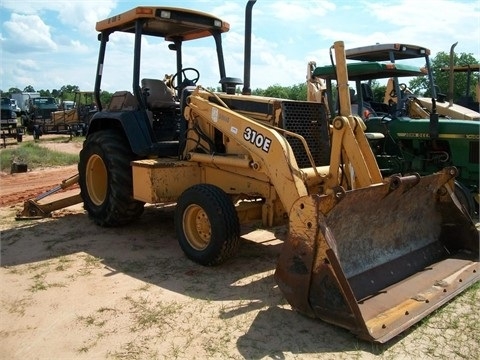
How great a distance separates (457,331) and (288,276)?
1258 millimetres

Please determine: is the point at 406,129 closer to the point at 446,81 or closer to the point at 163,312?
the point at 163,312

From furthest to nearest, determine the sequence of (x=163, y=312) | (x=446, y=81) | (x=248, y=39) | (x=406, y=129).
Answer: (x=446, y=81) → (x=406, y=129) → (x=248, y=39) → (x=163, y=312)

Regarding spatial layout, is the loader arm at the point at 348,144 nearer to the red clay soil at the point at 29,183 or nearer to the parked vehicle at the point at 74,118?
the red clay soil at the point at 29,183

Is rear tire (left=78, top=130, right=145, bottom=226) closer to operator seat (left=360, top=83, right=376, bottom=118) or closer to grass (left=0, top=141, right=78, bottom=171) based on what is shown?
operator seat (left=360, top=83, right=376, bottom=118)

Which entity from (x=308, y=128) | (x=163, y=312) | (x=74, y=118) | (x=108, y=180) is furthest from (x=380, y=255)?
(x=74, y=118)

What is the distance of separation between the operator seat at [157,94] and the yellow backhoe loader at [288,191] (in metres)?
0.01

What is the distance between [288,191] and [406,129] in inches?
155

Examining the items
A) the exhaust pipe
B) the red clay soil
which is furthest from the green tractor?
the red clay soil

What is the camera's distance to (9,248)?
567 centimetres

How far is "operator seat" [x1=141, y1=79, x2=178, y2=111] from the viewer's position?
6.29 meters

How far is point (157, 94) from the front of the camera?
636cm

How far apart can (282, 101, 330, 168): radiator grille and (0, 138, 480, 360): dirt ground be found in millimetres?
1154

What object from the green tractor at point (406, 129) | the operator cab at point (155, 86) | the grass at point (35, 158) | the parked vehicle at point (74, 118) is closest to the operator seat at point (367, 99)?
the green tractor at point (406, 129)

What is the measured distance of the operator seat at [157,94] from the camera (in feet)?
20.6
